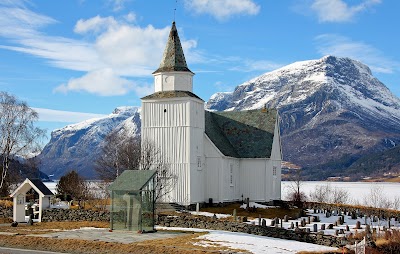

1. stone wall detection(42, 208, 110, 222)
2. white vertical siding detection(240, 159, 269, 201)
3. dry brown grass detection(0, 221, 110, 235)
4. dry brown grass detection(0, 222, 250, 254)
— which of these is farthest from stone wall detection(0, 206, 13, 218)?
white vertical siding detection(240, 159, 269, 201)

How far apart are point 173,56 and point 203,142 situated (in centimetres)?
821

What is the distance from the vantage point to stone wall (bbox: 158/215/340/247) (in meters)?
38.7

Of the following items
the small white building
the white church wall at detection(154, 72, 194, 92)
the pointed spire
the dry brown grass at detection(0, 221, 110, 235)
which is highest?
the pointed spire

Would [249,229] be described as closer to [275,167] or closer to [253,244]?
[253,244]

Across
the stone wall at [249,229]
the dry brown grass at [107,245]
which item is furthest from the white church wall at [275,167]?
the dry brown grass at [107,245]

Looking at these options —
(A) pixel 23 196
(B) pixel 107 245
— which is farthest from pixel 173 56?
(B) pixel 107 245

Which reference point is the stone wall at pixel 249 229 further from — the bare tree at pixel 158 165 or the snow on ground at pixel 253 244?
the bare tree at pixel 158 165

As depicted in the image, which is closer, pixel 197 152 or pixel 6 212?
pixel 6 212

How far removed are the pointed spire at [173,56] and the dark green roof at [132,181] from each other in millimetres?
19460

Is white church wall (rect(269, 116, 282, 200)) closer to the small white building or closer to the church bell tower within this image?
the church bell tower

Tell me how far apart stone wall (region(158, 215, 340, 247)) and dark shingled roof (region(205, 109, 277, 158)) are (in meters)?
17.5

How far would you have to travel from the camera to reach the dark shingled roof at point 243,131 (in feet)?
198

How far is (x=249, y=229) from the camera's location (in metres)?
38.6

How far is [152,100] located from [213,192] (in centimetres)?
1028
